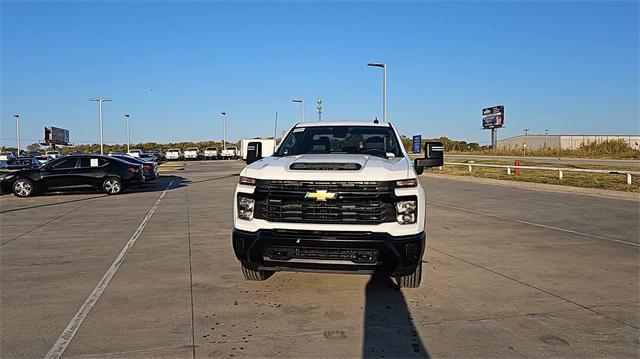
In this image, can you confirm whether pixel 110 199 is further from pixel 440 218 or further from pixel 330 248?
pixel 330 248

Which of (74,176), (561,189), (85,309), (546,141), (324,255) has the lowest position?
(85,309)

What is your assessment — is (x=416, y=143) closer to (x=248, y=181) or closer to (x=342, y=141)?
(x=342, y=141)

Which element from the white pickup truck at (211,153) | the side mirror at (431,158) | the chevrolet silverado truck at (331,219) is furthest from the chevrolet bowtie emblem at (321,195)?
the white pickup truck at (211,153)

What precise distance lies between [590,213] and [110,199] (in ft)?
46.8

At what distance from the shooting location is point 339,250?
515 centimetres

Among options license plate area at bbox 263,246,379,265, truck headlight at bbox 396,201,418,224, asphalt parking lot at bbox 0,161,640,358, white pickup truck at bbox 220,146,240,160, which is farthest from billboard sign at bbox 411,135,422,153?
white pickup truck at bbox 220,146,240,160

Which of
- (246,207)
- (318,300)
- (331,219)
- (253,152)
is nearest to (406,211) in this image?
(331,219)

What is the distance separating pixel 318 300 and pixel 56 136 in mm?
73846

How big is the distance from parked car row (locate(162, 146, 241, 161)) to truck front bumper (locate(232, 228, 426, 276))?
218ft

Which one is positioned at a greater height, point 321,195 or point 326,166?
point 326,166

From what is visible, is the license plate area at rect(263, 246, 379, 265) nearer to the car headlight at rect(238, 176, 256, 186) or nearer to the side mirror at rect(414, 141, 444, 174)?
the car headlight at rect(238, 176, 256, 186)

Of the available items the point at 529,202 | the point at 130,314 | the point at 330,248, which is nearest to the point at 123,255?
the point at 130,314

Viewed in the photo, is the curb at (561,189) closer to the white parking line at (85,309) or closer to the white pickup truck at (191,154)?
the white parking line at (85,309)

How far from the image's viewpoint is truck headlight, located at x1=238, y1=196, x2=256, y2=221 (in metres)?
5.48
